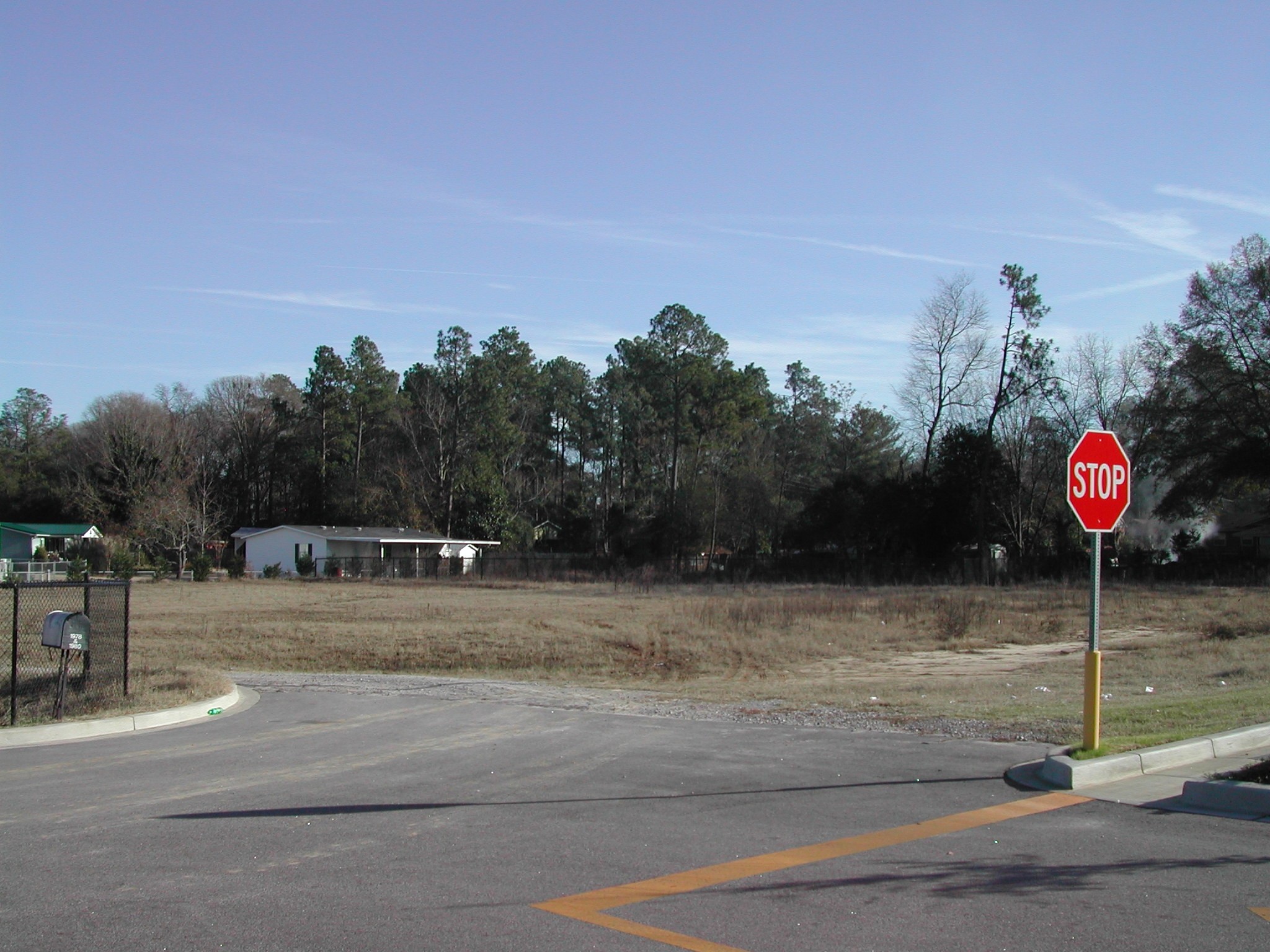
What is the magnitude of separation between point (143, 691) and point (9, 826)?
7.05 metres

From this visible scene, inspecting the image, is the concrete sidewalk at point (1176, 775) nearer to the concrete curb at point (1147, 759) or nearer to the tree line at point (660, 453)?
the concrete curb at point (1147, 759)

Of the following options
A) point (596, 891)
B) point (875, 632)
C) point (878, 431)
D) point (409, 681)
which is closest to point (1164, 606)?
point (875, 632)

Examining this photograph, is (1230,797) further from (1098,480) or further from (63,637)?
(63,637)

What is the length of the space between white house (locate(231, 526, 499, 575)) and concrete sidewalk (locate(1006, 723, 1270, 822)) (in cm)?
5710

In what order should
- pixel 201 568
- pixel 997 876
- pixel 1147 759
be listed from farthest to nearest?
pixel 201 568, pixel 1147 759, pixel 997 876

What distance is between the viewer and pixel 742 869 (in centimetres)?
685

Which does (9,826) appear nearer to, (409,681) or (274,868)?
(274,868)

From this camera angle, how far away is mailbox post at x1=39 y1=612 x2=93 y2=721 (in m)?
13.0

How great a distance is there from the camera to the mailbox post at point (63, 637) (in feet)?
42.8

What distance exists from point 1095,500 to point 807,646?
19.5 metres

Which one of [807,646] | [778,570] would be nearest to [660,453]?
[778,570]

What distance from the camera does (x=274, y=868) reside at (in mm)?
6875

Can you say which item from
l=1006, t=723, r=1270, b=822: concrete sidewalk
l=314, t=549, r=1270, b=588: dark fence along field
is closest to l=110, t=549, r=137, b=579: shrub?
l=314, t=549, r=1270, b=588: dark fence along field

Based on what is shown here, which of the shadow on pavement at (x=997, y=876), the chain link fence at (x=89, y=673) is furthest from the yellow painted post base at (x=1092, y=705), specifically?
the chain link fence at (x=89, y=673)
